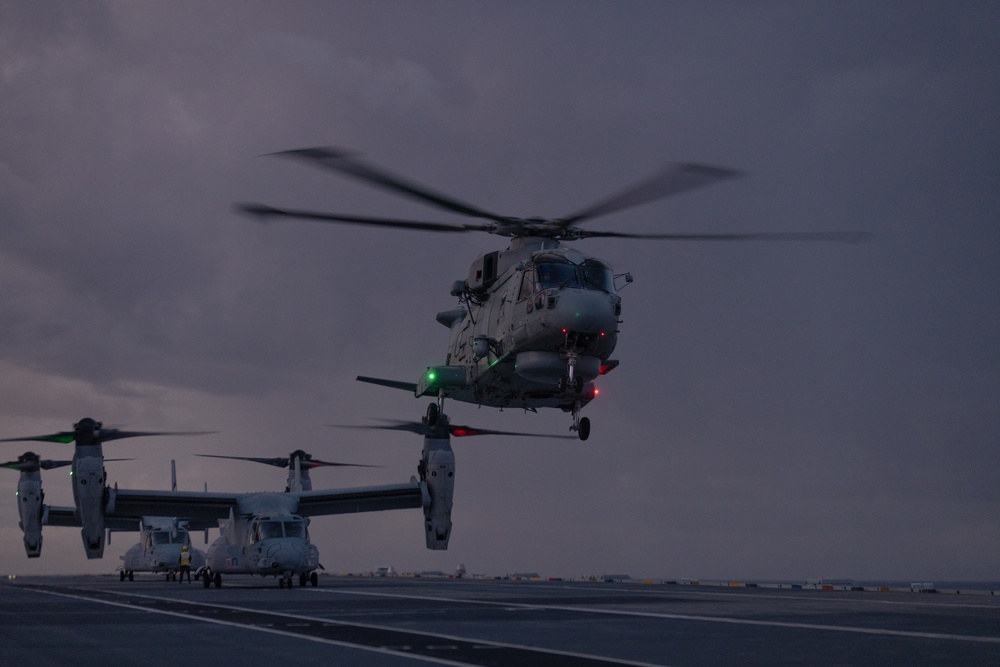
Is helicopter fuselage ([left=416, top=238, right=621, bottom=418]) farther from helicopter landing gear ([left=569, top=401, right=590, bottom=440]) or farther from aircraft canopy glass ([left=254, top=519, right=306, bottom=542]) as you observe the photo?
aircraft canopy glass ([left=254, top=519, right=306, bottom=542])

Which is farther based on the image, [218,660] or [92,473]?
[92,473]

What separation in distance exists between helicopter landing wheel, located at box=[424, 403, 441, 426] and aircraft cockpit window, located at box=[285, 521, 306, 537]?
11.6 m

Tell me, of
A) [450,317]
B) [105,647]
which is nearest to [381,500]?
[450,317]

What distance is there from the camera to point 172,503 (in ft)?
160

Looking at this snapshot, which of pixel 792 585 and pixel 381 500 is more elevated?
pixel 381 500

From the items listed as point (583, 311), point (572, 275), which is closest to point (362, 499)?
point (572, 275)

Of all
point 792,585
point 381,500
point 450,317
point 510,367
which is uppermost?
point 450,317

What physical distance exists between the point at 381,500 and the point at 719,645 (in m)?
37.7

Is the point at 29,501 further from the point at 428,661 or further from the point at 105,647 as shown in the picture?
the point at 428,661

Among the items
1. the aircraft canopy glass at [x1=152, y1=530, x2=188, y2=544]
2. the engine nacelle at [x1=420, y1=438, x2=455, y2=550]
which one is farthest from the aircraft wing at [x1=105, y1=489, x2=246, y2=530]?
the aircraft canopy glass at [x1=152, y1=530, x2=188, y2=544]

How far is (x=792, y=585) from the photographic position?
4347cm

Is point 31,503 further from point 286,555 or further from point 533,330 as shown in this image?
point 533,330

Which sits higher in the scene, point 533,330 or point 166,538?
point 533,330

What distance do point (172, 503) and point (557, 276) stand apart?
91.5 feet
